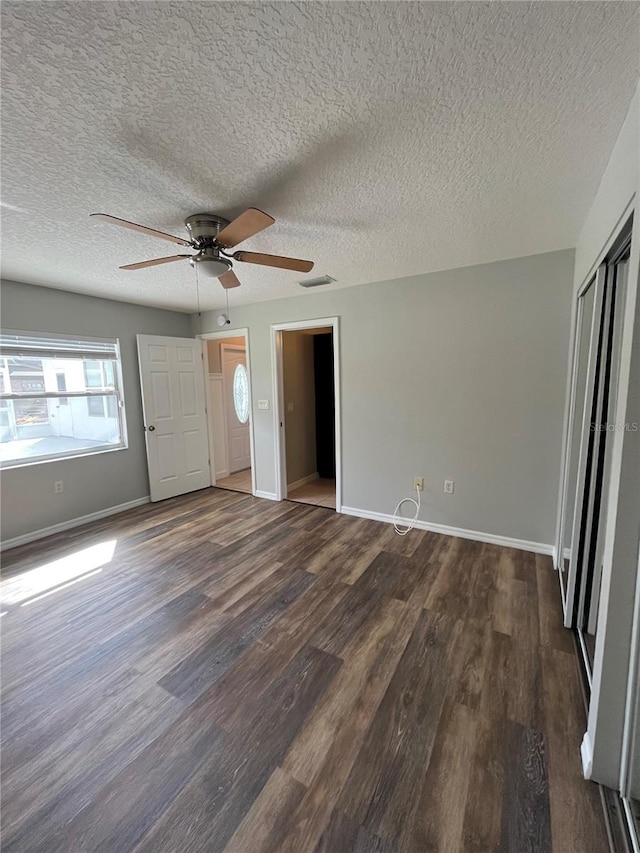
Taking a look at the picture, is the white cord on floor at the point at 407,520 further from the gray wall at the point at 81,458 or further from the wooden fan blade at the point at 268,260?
the gray wall at the point at 81,458

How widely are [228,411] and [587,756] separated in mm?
5135

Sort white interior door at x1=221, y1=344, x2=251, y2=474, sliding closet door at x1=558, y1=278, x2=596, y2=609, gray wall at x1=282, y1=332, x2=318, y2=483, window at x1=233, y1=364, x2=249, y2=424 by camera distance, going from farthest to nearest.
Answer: white interior door at x1=221, y1=344, x2=251, y2=474, window at x1=233, y1=364, x2=249, y2=424, gray wall at x1=282, y1=332, x2=318, y2=483, sliding closet door at x1=558, y1=278, x2=596, y2=609

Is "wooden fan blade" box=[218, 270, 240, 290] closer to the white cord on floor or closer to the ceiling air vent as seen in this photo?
the ceiling air vent

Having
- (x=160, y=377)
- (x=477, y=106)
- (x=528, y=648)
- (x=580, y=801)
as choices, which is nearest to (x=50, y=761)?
(x=580, y=801)

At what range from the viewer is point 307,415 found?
16.6 ft

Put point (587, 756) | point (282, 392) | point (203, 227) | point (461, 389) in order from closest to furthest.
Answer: point (587, 756) → point (203, 227) → point (461, 389) → point (282, 392)

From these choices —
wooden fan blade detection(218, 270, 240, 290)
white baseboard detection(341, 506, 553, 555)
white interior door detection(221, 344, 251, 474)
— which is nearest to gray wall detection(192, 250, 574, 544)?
white baseboard detection(341, 506, 553, 555)

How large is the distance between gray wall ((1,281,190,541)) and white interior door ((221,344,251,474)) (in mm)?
929

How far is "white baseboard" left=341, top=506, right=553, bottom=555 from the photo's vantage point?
2852mm

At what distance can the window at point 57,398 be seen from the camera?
10.5ft

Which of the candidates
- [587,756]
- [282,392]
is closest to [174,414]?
[282,392]

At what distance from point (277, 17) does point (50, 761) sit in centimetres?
267

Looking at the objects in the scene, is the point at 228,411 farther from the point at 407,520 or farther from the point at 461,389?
the point at 461,389

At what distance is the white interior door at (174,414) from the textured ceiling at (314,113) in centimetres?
206
